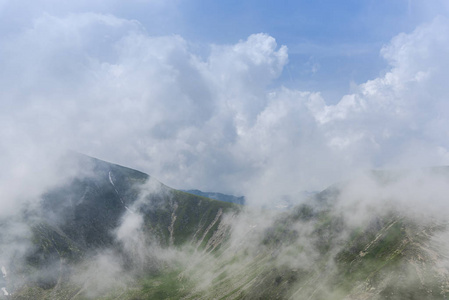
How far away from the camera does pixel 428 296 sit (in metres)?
164

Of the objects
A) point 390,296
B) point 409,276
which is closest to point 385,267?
point 409,276

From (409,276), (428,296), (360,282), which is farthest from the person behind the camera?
(360,282)

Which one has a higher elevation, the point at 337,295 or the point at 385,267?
the point at 385,267

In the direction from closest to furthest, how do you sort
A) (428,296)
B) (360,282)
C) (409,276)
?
(428,296), (409,276), (360,282)

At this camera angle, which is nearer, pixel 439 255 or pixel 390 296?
pixel 390 296

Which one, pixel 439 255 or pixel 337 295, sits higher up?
pixel 439 255

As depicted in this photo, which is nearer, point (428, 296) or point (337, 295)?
point (428, 296)

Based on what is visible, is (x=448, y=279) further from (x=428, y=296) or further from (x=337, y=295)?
(x=337, y=295)

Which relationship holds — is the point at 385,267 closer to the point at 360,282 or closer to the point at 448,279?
the point at 360,282

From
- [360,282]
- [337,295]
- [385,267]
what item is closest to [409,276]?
[385,267]

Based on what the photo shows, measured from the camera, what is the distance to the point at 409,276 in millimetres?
182250

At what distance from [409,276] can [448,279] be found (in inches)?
794

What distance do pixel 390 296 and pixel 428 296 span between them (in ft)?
62.8

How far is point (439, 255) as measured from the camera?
645 ft
